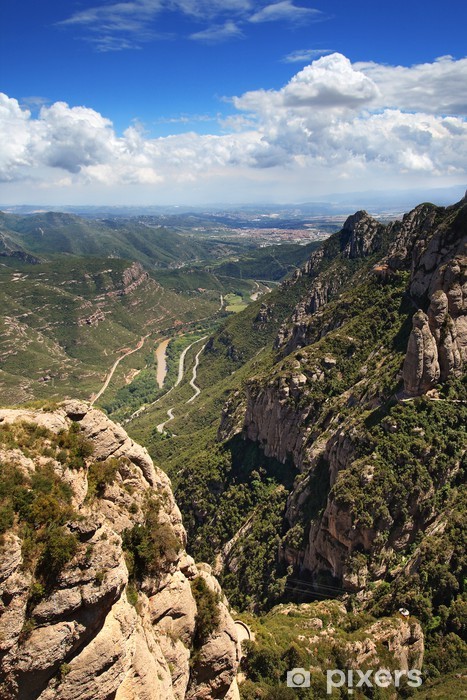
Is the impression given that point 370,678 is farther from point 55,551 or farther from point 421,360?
point 421,360

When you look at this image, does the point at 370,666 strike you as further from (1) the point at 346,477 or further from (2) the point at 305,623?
(1) the point at 346,477

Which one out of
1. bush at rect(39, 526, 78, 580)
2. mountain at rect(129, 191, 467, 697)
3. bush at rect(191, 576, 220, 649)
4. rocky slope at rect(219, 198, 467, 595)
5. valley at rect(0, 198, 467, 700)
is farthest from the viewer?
rocky slope at rect(219, 198, 467, 595)

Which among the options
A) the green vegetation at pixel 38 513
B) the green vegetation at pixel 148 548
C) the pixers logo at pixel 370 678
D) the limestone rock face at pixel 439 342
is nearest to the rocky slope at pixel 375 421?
the limestone rock face at pixel 439 342

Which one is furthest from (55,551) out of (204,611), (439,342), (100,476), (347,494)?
(439,342)

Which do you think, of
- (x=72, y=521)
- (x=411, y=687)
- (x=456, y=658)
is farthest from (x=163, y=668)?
(x=456, y=658)

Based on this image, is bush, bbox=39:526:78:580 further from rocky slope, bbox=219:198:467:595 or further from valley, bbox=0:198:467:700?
rocky slope, bbox=219:198:467:595

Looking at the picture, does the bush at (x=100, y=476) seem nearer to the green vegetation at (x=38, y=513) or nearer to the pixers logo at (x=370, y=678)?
the green vegetation at (x=38, y=513)

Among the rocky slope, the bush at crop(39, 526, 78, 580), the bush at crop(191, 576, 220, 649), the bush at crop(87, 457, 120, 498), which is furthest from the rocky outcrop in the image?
the bush at crop(39, 526, 78, 580)
